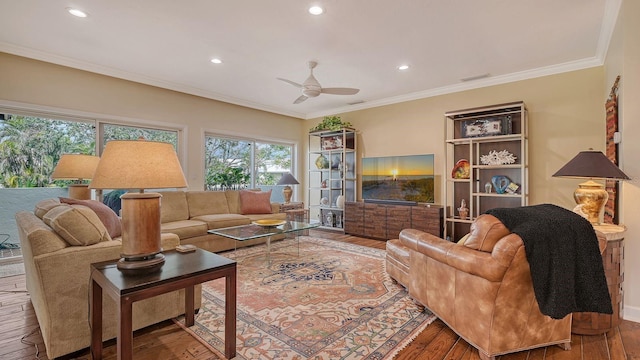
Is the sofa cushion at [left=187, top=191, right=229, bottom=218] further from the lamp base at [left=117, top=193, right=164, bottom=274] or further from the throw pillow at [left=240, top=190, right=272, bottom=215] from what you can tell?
the lamp base at [left=117, top=193, right=164, bottom=274]

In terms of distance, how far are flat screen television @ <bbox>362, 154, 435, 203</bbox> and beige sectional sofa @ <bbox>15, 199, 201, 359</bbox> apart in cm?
439

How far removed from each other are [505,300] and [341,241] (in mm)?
3563

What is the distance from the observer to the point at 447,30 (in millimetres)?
3162

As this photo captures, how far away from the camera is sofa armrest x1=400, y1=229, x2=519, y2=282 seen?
166 cm

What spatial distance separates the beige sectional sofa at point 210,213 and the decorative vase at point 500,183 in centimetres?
337

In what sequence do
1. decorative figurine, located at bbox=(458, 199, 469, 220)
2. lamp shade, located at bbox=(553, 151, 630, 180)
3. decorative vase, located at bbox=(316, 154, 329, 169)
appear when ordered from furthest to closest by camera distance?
decorative vase, located at bbox=(316, 154, 329, 169)
decorative figurine, located at bbox=(458, 199, 469, 220)
lamp shade, located at bbox=(553, 151, 630, 180)

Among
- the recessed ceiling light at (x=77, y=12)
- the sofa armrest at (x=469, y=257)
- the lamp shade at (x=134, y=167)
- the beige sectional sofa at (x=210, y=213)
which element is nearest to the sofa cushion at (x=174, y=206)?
the beige sectional sofa at (x=210, y=213)

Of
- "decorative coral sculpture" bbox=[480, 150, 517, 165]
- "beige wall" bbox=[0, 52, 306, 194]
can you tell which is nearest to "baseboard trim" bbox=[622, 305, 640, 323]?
"decorative coral sculpture" bbox=[480, 150, 517, 165]

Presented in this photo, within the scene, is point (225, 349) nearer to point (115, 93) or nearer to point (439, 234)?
point (439, 234)

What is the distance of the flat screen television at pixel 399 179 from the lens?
17.1 feet

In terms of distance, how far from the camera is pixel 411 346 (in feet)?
6.54

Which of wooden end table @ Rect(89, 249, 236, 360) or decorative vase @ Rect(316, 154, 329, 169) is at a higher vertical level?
decorative vase @ Rect(316, 154, 329, 169)

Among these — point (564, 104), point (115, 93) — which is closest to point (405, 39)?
point (564, 104)

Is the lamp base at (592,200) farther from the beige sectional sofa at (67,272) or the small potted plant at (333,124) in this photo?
the small potted plant at (333,124)
